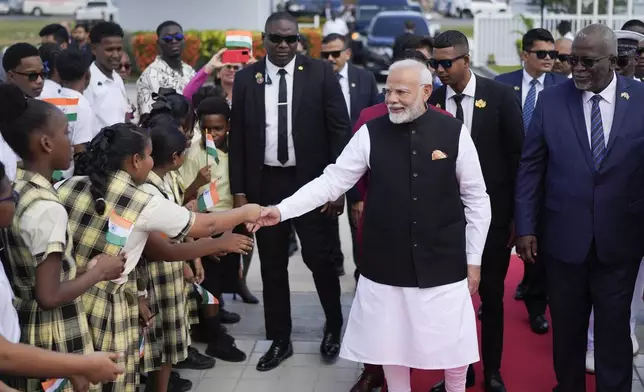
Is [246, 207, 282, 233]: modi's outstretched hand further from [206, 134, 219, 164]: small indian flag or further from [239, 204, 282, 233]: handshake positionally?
[206, 134, 219, 164]: small indian flag

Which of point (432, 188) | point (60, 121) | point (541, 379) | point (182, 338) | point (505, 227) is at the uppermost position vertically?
point (60, 121)

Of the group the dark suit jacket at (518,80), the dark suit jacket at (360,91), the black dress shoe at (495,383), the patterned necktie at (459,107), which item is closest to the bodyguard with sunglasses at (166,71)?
the dark suit jacket at (360,91)

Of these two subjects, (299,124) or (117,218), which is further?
(299,124)

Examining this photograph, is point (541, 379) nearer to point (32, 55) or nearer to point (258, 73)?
point (258, 73)

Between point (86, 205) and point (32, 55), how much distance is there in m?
2.46

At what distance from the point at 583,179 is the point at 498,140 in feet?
2.60

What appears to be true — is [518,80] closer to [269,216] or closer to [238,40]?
[238,40]

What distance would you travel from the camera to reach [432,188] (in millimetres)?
4629

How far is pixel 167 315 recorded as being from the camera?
520 centimetres

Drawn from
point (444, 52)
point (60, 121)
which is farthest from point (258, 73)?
point (60, 121)

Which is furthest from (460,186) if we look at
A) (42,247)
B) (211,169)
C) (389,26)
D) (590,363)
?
(389,26)

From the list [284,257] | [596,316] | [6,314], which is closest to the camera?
[6,314]

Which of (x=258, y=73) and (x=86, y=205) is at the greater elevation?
(x=258, y=73)

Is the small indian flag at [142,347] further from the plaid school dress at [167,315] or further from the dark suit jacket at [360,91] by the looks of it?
the dark suit jacket at [360,91]
